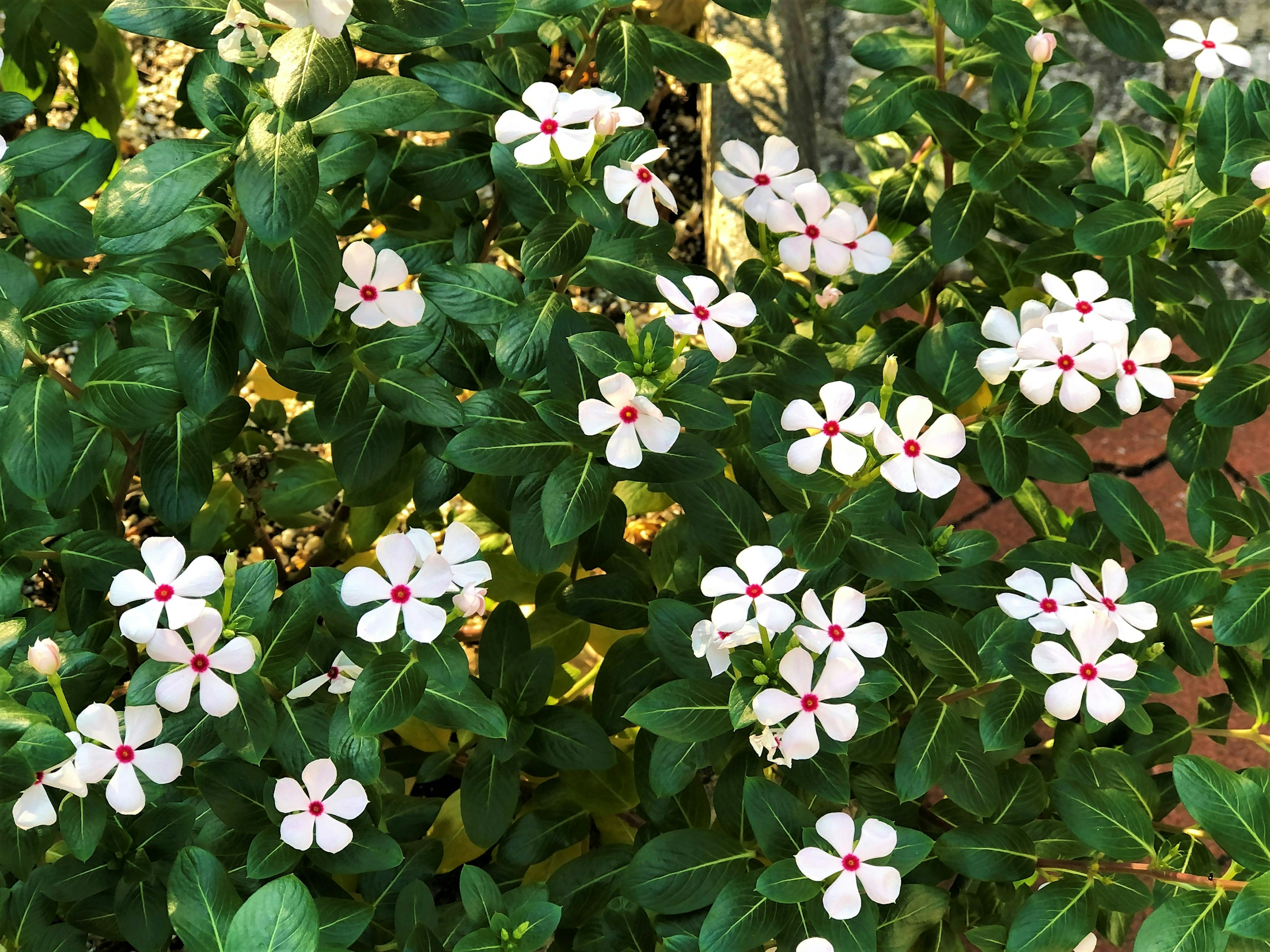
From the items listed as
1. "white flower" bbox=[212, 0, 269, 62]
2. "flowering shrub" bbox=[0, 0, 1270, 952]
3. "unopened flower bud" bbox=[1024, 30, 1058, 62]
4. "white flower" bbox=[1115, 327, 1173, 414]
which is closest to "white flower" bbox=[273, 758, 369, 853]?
"flowering shrub" bbox=[0, 0, 1270, 952]

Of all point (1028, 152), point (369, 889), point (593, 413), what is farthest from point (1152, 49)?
point (369, 889)

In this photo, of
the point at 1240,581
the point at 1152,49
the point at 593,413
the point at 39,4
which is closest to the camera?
the point at 593,413

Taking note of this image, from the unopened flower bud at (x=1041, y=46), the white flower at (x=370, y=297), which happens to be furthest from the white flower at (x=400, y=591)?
the unopened flower bud at (x=1041, y=46)

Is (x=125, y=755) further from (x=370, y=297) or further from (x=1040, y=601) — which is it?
(x=1040, y=601)

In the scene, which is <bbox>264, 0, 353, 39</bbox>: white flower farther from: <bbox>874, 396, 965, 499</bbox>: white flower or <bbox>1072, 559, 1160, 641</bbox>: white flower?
<bbox>1072, 559, 1160, 641</bbox>: white flower

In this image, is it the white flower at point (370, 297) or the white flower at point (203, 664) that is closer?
the white flower at point (203, 664)

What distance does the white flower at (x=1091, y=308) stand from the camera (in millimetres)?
1058

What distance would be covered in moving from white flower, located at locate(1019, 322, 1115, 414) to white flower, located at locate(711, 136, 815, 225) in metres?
0.33

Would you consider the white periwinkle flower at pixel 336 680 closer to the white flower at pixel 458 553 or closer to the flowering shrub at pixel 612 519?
the flowering shrub at pixel 612 519

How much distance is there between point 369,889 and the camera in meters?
1.25

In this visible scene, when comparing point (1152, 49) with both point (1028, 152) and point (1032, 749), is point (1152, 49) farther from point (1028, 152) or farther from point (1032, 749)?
point (1032, 749)

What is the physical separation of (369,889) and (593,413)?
2.10 feet

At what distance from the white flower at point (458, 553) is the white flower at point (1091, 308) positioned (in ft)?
1.94

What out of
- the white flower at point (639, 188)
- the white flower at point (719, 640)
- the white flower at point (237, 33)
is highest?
the white flower at point (237, 33)
